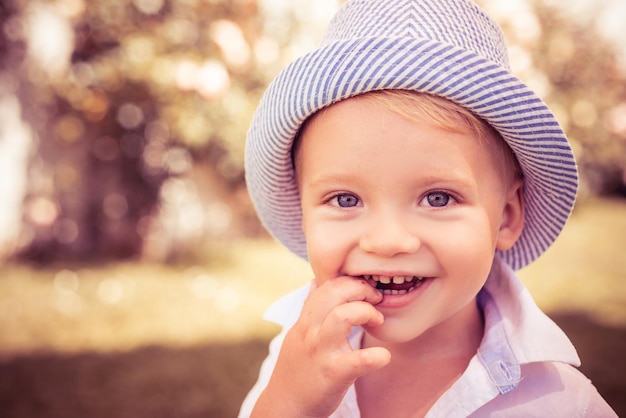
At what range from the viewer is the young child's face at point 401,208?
1.13 m

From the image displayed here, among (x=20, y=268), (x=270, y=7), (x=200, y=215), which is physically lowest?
(x=20, y=268)

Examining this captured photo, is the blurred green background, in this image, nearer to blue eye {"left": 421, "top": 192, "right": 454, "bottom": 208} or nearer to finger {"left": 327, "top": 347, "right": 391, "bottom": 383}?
finger {"left": 327, "top": 347, "right": 391, "bottom": 383}

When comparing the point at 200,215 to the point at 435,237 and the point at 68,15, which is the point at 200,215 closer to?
the point at 68,15

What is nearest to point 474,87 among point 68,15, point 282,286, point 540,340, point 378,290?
point 378,290

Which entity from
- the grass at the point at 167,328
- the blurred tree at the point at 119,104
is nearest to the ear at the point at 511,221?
the grass at the point at 167,328

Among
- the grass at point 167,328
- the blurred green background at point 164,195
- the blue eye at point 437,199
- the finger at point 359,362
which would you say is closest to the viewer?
the finger at point 359,362

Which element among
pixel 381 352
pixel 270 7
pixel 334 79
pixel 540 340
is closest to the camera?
pixel 381 352

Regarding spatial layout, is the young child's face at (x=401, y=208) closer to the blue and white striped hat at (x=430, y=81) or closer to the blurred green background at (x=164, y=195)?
the blue and white striped hat at (x=430, y=81)

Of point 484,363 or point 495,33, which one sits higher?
point 495,33

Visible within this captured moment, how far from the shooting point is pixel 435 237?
116 cm

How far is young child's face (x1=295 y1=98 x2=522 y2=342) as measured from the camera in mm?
1130

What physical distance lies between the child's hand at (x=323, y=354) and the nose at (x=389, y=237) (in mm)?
101

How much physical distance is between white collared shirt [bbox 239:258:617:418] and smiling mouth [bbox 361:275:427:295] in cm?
25

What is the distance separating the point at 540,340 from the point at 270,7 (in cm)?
317
